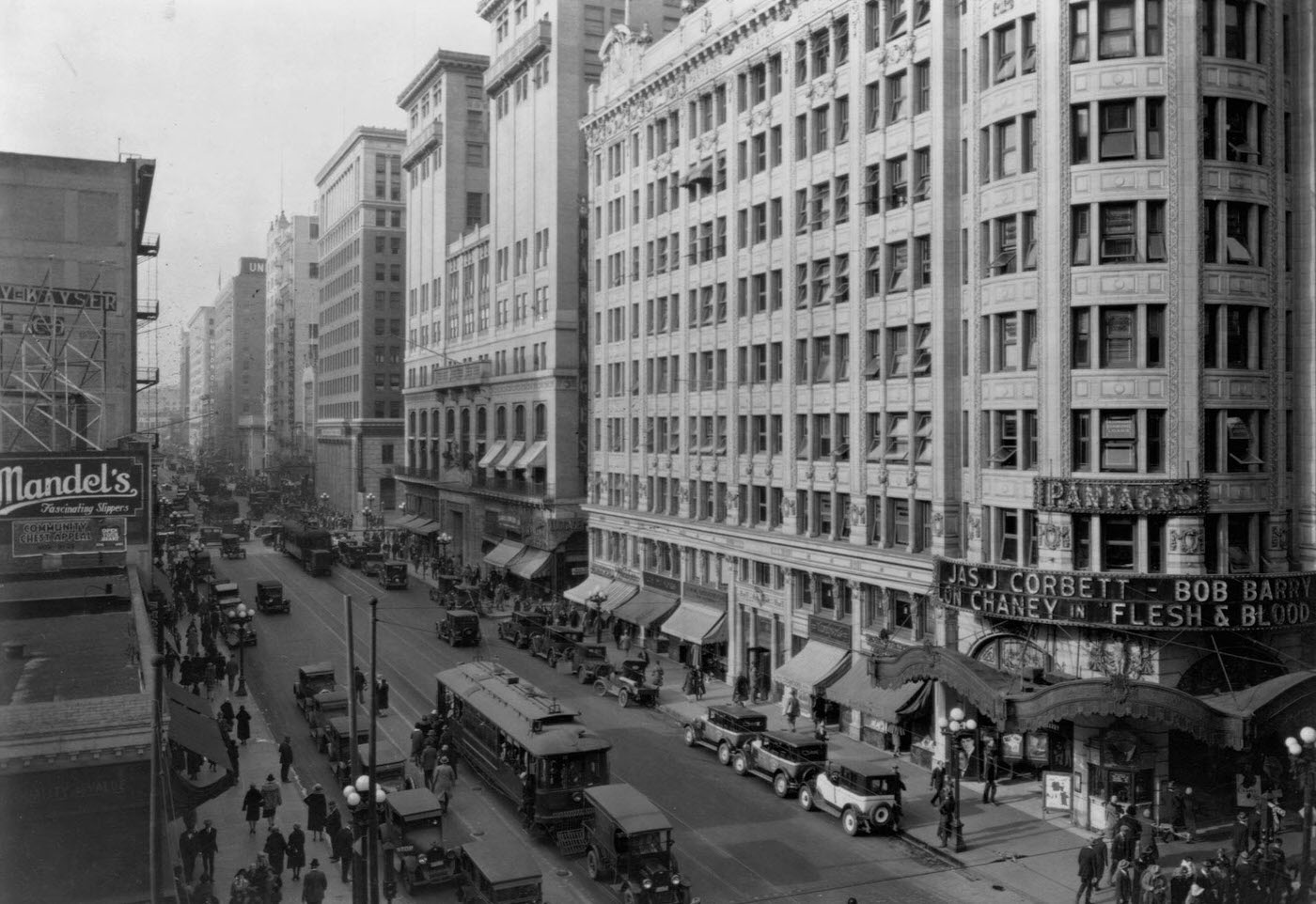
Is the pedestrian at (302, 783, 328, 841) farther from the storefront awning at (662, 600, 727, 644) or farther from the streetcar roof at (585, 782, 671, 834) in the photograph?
the storefront awning at (662, 600, 727, 644)

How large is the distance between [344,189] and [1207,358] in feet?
398

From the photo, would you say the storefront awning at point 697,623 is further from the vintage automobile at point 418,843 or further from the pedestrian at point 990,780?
the vintage automobile at point 418,843

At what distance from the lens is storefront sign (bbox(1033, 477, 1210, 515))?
32.2 metres

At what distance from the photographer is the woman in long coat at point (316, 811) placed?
96.7 ft

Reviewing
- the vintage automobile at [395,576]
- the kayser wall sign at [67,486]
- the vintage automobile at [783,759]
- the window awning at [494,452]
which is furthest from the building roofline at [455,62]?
the vintage automobile at [783,759]

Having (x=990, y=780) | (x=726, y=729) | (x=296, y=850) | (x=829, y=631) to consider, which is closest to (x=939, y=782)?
(x=990, y=780)

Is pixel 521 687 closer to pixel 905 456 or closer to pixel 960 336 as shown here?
pixel 905 456

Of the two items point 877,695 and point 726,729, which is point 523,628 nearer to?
point 726,729

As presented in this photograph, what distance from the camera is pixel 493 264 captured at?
86.4 meters

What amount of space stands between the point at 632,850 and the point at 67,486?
25733 millimetres

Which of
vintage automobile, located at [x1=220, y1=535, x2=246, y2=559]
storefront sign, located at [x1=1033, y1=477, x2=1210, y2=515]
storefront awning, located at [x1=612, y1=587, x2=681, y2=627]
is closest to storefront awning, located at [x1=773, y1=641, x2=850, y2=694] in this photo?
storefront sign, located at [x1=1033, y1=477, x2=1210, y2=515]

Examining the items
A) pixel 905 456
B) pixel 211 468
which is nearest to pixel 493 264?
pixel 905 456

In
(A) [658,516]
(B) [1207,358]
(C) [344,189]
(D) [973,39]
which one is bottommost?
(A) [658,516]

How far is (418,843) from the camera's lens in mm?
26562
